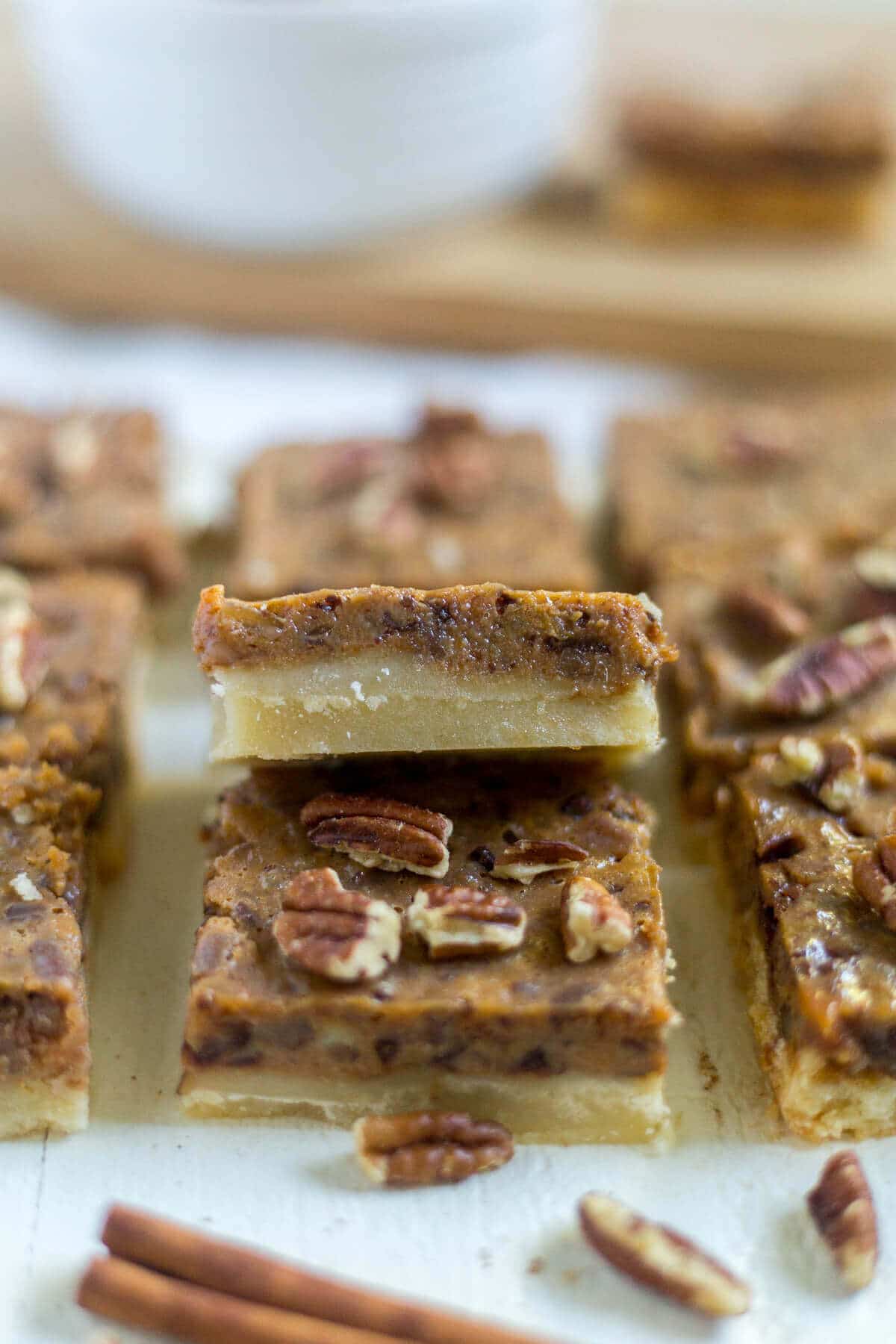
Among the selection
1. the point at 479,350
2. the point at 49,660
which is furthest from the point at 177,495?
the point at 479,350

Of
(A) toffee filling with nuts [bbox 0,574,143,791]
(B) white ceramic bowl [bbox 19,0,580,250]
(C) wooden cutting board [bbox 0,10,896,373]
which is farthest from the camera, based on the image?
(C) wooden cutting board [bbox 0,10,896,373]

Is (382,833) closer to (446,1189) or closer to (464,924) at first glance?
(464,924)

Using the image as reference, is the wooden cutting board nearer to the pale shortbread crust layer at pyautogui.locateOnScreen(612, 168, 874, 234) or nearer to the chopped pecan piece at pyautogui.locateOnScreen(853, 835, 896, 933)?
the pale shortbread crust layer at pyautogui.locateOnScreen(612, 168, 874, 234)

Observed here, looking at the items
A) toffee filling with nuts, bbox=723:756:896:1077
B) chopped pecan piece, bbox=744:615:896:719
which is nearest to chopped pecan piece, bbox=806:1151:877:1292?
toffee filling with nuts, bbox=723:756:896:1077

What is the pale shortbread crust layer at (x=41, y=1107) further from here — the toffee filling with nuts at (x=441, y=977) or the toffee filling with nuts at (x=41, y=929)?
the toffee filling with nuts at (x=441, y=977)

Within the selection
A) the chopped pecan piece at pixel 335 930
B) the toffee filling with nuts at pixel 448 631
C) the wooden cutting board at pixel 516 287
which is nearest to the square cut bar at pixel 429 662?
the toffee filling with nuts at pixel 448 631
